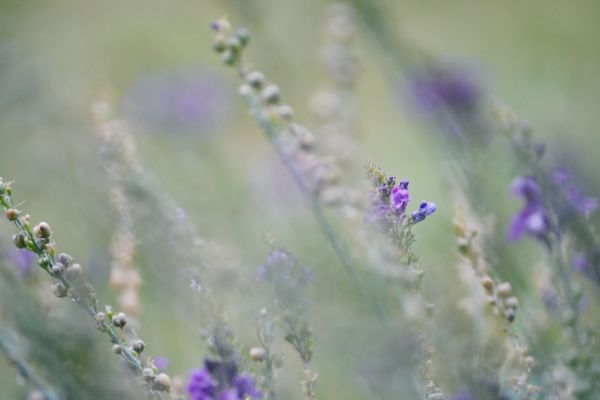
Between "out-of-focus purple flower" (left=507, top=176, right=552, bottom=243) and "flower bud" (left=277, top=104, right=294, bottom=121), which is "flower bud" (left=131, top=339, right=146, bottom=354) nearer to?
"flower bud" (left=277, top=104, right=294, bottom=121)

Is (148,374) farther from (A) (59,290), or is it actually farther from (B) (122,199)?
(B) (122,199)

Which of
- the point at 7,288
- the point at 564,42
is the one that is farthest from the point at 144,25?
the point at 7,288

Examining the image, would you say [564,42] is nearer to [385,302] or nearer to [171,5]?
[171,5]

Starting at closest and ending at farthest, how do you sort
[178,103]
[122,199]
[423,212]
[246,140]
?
[423,212] → [122,199] → [178,103] → [246,140]

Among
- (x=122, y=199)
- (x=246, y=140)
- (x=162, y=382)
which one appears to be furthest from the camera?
(x=246, y=140)

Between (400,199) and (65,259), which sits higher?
(400,199)

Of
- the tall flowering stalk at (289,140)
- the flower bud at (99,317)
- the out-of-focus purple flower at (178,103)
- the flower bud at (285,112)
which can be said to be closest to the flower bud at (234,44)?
the tall flowering stalk at (289,140)

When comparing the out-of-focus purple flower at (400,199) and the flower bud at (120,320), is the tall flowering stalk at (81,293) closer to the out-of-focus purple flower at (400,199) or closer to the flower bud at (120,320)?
the flower bud at (120,320)

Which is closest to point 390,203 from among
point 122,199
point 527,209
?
point 527,209
